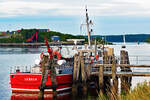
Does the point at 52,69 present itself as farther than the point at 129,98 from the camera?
Yes

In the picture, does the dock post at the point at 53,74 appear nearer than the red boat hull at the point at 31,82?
Yes

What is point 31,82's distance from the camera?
30.7 m

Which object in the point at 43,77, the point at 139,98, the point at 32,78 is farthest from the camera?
the point at 32,78

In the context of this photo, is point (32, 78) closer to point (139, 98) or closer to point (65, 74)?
point (65, 74)

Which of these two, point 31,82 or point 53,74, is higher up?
point 53,74

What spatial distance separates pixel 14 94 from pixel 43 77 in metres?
4.60

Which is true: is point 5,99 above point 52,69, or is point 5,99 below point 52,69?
below

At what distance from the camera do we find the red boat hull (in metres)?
30.5

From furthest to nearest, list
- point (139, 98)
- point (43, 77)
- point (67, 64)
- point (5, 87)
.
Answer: point (5, 87) → point (67, 64) → point (43, 77) → point (139, 98)

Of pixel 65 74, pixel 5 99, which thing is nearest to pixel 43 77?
pixel 65 74

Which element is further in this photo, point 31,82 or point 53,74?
→ point 31,82

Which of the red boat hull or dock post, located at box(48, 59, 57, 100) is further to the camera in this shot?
the red boat hull

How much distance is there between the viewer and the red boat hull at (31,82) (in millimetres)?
30492

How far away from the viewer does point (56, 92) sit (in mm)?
29359
